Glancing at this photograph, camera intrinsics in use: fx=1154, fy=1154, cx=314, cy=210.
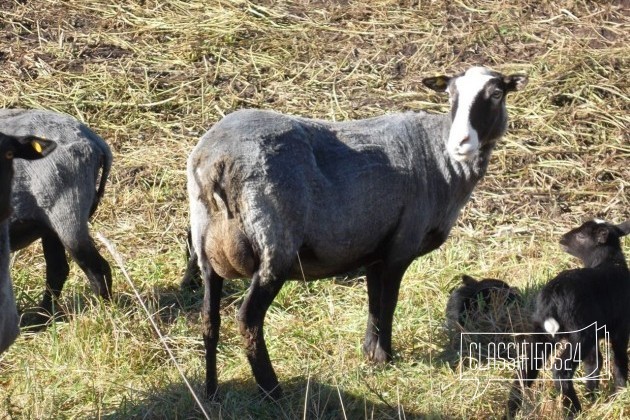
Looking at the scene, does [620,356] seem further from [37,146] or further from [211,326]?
[37,146]

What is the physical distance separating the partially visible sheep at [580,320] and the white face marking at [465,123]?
1103 millimetres

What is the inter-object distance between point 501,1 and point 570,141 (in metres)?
2.91

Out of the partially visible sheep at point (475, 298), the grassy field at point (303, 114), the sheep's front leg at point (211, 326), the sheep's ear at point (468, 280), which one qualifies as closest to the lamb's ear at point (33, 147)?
the sheep's front leg at point (211, 326)

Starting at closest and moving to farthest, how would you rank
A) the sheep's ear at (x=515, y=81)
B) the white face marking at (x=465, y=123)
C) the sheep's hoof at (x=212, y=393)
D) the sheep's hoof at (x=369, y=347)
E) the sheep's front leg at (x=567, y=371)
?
the sheep's front leg at (x=567, y=371), the sheep's hoof at (x=212, y=393), the white face marking at (x=465, y=123), the sheep's hoof at (x=369, y=347), the sheep's ear at (x=515, y=81)

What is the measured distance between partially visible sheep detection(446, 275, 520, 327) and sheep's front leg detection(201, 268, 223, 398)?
1835 millimetres

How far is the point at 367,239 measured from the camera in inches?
290

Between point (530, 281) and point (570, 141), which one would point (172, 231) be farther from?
point (570, 141)

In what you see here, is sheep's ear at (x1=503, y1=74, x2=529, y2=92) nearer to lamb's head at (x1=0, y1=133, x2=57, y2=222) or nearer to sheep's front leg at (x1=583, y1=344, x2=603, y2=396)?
sheep's front leg at (x1=583, y1=344, x2=603, y2=396)

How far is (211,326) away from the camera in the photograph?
23.5 ft

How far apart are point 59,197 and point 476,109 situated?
10.1ft

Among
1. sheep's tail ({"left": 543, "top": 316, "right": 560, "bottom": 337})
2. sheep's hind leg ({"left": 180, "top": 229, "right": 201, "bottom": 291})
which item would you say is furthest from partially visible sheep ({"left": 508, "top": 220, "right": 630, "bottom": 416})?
sheep's hind leg ({"left": 180, "top": 229, "right": 201, "bottom": 291})

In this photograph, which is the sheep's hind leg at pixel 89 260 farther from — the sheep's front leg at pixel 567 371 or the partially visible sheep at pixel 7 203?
the sheep's front leg at pixel 567 371

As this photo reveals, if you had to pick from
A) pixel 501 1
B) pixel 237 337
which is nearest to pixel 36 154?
pixel 237 337

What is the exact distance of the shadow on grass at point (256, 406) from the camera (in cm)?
679
